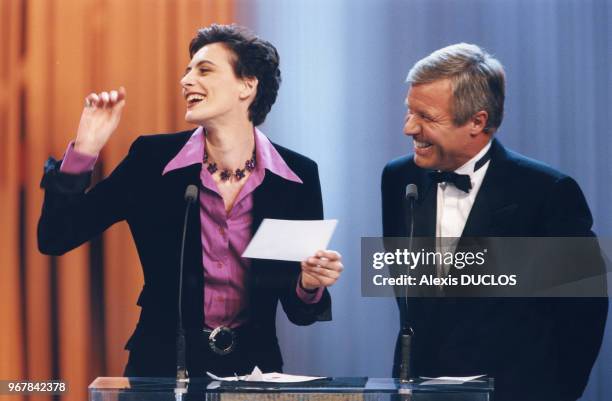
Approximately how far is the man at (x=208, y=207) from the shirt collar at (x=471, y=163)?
66cm

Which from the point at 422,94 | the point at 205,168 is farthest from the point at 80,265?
the point at 422,94

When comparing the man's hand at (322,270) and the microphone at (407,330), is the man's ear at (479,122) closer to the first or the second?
the microphone at (407,330)

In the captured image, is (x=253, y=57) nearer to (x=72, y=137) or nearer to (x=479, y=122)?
(x=72, y=137)

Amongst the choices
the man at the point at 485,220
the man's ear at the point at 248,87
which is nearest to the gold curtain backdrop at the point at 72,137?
the man's ear at the point at 248,87

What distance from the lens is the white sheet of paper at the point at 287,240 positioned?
4.34m

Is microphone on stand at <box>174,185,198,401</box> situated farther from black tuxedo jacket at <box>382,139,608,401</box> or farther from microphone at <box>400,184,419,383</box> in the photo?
black tuxedo jacket at <box>382,139,608,401</box>

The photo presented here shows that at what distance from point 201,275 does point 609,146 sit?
192 centimetres

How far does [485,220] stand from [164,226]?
1.43 meters

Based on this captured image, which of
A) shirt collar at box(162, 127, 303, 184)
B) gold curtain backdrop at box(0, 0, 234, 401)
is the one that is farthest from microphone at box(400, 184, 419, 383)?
gold curtain backdrop at box(0, 0, 234, 401)

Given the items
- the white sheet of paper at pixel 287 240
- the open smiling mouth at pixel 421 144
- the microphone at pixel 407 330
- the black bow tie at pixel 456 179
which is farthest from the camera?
the open smiling mouth at pixel 421 144

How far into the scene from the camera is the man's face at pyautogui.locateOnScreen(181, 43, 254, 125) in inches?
182

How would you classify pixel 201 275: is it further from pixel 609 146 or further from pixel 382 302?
pixel 609 146

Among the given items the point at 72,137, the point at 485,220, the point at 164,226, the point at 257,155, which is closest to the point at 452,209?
the point at 485,220

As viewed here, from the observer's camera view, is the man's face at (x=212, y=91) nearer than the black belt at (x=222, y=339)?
No
